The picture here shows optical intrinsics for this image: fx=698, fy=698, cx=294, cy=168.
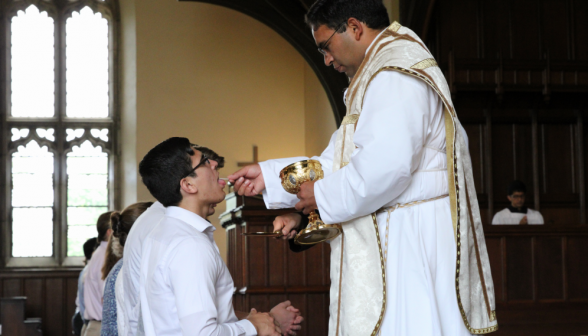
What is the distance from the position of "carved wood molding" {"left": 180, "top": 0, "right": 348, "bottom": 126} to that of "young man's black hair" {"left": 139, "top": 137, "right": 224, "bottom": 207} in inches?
284

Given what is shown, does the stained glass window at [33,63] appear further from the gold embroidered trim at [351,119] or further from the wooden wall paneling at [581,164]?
the gold embroidered trim at [351,119]

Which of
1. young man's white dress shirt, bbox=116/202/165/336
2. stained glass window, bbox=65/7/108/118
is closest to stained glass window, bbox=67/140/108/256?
stained glass window, bbox=65/7/108/118

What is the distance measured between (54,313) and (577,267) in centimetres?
872

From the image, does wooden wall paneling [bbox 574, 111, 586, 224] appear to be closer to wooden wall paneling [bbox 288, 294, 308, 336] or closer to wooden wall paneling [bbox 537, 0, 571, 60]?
wooden wall paneling [bbox 537, 0, 571, 60]

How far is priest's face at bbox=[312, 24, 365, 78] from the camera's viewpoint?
94.1 inches

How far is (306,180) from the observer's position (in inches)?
89.7

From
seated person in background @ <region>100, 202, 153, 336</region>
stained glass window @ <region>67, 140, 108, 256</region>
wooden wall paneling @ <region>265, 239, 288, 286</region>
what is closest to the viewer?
seated person in background @ <region>100, 202, 153, 336</region>

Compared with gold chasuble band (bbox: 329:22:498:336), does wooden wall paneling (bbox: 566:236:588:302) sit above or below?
below

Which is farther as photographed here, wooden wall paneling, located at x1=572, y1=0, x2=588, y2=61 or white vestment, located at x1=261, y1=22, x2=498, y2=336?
wooden wall paneling, located at x1=572, y1=0, x2=588, y2=61

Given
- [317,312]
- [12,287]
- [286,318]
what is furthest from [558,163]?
[12,287]

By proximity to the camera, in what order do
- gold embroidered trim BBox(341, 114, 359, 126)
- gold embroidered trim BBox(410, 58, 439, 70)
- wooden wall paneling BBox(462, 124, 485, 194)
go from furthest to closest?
1. wooden wall paneling BBox(462, 124, 485, 194)
2. gold embroidered trim BBox(341, 114, 359, 126)
3. gold embroidered trim BBox(410, 58, 439, 70)

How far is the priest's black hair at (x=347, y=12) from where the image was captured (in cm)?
237

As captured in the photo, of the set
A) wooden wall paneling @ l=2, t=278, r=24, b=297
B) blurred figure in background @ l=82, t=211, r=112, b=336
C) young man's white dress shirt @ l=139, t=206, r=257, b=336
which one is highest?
young man's white dress shirt @ l=139, t=206, r=257, b=336

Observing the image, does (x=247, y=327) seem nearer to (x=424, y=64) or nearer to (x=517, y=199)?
(x=424, y=64)
